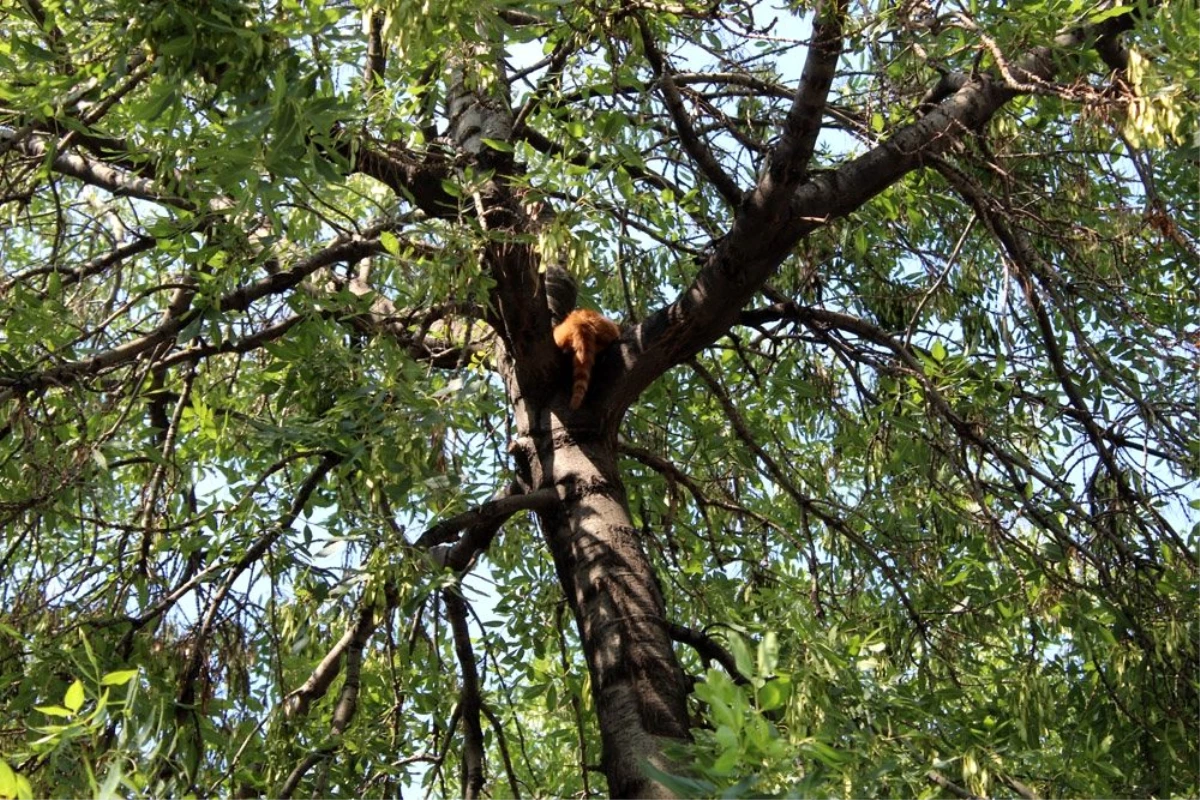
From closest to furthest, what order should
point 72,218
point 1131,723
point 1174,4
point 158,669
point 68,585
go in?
1. point 1174,4
2. point 158,669
3. point 68,585
4. point 1131,723
5. point 72,218

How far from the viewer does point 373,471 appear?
12.0 ft

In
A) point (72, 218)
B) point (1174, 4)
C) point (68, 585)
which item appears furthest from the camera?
point (72, 218)

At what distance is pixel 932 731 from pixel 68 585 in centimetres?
252

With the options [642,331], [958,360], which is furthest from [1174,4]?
[642,331]

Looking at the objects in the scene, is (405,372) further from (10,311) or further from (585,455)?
(10,311)

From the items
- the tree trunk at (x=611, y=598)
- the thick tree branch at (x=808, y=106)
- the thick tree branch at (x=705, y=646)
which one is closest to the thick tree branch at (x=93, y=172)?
the tree trunk at (x=611, y=598)

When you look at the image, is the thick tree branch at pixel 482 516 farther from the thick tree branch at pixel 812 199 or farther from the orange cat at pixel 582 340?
the thick tree branch at pixel 812 199

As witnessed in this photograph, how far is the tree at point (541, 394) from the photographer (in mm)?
3129

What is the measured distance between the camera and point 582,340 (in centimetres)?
422

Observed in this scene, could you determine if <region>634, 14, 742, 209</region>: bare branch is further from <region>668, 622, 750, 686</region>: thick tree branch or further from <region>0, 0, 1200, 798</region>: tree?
<region>668, 622, 750, 686</region>: thick tree branch

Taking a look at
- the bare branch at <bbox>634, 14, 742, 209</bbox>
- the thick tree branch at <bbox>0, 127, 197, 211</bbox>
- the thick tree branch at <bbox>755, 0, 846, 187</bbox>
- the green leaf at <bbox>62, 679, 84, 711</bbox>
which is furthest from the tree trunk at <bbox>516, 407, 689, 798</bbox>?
the thick tree branch at <bbox>0, 127, 197, 211</bbox>

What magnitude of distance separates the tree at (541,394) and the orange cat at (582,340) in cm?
5

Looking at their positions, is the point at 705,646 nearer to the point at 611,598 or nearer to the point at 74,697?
the point at 611,598

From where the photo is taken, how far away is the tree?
10.3ft
